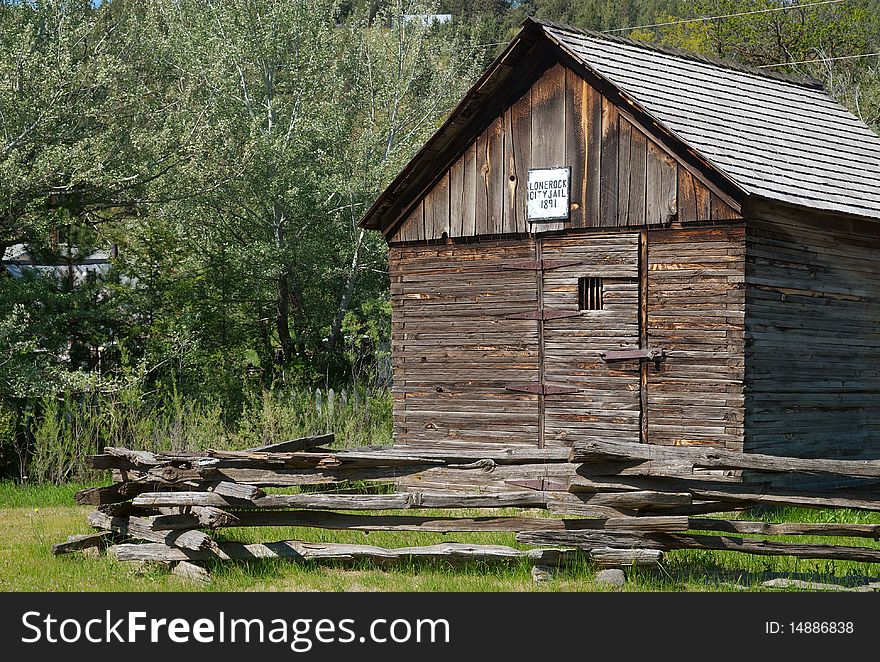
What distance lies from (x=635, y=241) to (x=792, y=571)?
518cm

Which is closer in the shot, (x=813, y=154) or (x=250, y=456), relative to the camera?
(x=250, y=456)

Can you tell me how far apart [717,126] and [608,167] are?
4.90 ft

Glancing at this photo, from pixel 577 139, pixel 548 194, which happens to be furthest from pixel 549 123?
pixel 548 194

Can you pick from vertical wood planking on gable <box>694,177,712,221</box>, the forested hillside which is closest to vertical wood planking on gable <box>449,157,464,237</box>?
vertical wood planking on gable <box>694,177,712,221</box>

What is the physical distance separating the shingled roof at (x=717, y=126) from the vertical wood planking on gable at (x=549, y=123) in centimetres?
34

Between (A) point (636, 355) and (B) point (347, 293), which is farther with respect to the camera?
(B) point (347, 293)

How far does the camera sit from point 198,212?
20.2 m

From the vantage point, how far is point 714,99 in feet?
48.5

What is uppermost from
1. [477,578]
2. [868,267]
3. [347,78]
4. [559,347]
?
[347,78]

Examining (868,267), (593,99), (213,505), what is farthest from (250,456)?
(868,267)

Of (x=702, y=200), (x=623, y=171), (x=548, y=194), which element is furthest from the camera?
(x=548, y=194)

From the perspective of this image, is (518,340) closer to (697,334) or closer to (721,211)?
(697,334)

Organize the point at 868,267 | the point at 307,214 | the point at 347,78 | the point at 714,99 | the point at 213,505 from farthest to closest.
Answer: the point at 347,78
the point at 307,214
the point at 714,99
the point at 868,267
the point at 213,505

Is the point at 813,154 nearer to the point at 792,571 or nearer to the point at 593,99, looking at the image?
the point at 593,99
